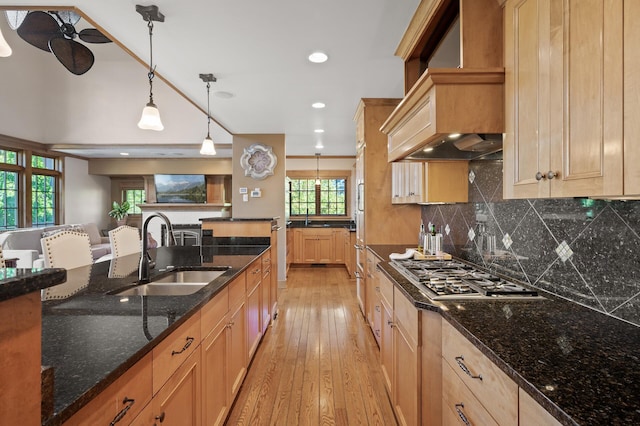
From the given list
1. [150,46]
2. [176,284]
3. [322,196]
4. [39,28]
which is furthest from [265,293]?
[322,196]

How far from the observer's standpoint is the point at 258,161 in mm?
5402

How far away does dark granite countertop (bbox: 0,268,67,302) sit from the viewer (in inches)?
17.7

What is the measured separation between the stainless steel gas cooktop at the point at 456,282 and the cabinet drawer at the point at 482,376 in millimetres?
248

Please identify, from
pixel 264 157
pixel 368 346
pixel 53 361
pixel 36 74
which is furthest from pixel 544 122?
pixel 36 74

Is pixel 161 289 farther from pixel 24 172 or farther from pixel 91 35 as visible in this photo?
pixel 24 172

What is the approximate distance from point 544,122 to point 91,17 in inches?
103

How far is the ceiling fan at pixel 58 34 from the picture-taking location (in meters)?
3.16

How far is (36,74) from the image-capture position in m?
6.18

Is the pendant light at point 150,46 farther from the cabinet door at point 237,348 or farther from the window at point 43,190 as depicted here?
the window at point 43,190

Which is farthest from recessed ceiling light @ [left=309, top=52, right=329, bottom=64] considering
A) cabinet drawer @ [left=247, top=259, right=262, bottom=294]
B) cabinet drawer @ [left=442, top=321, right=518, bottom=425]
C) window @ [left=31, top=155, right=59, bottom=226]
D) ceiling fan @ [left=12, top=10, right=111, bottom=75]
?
window @ [left=31, top=155, right=59, bottom=226]

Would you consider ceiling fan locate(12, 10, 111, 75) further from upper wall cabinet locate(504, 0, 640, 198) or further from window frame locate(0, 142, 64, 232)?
window frame locate(0, 142, 64, 232)

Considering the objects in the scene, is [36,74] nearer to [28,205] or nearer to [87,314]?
[28,205]

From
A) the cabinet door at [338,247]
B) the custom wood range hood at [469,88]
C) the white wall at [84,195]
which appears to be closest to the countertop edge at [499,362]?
the custom wood range hood at [469,88]

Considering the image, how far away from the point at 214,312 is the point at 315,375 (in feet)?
4.38
